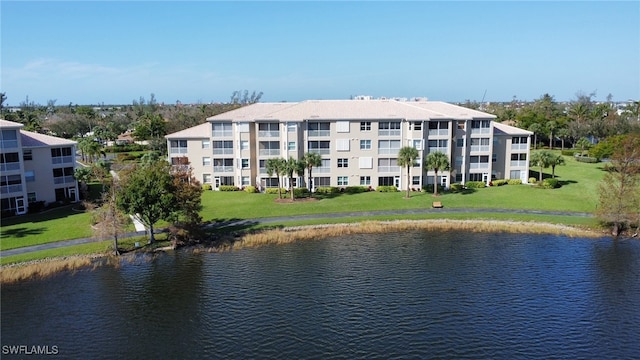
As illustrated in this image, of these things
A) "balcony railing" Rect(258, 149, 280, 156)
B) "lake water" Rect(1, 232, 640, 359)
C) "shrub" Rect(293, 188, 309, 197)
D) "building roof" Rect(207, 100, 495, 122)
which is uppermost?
"building roof" Rect(207, 100, 495, 122)

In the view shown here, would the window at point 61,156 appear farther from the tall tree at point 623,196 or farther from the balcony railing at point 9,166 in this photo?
the tall tree at point 623,196

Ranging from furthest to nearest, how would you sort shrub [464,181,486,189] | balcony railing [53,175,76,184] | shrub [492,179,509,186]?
shrub [492,179,509,186], shrub [464,181,486,189], balcony railing [53,175,76,184]

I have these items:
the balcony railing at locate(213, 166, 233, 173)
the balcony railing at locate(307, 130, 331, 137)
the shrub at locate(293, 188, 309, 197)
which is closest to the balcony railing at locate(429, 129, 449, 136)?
the balcony railing at locate(307, 130, 331, 137)

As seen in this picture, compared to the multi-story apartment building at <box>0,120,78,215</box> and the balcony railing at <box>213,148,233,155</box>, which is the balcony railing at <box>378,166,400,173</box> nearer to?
the balcony railing at <box>213,148,233,155</box>

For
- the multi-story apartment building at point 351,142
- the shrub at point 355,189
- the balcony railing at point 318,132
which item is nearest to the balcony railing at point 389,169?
the multi-story apartment building at point 351,142

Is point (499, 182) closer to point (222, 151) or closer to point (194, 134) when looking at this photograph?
point (222, 151)
